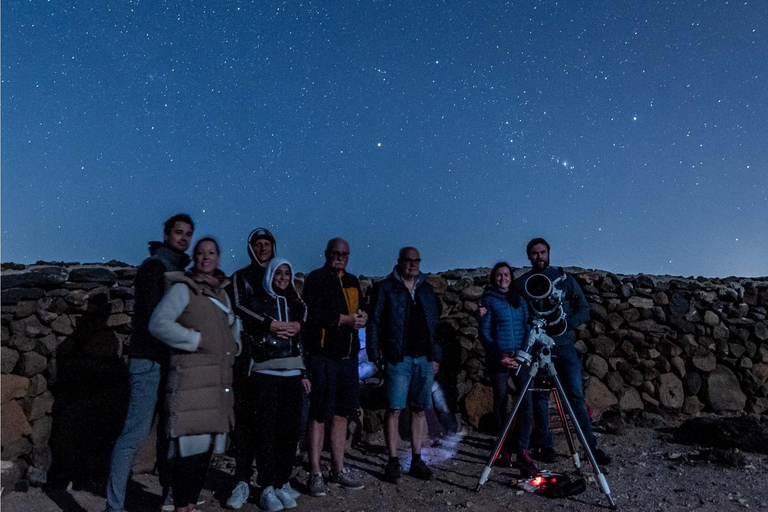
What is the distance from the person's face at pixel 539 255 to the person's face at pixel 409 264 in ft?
3.85

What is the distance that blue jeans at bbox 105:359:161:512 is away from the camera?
3.21 meters

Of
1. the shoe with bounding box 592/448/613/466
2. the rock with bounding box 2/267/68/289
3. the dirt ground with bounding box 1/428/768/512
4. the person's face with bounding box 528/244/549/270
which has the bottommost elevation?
the dirt ground with bounding box 1/428/768/512

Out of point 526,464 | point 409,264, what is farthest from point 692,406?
point 409,264

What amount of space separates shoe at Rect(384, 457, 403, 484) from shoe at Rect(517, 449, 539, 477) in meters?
1.14

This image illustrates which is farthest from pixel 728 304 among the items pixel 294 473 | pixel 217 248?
pixel 217 248

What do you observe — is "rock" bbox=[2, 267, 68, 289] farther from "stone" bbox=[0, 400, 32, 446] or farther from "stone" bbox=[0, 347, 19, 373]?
"stone" bbox=[0, 400, 32, 446]

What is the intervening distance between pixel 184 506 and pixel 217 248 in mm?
1623

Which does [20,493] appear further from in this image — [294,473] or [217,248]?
[217,248]

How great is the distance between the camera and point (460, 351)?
271 inches

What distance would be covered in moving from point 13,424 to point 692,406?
8.09m

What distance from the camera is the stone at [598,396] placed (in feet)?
23.0

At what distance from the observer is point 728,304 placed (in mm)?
7637

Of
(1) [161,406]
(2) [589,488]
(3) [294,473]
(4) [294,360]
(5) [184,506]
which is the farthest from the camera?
(3) [294,473]

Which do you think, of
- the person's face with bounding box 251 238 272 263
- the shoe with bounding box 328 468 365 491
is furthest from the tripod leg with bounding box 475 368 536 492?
the person's face with bounding box 251 238 272 263
